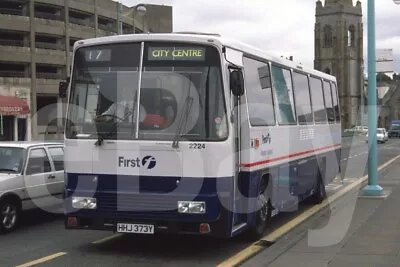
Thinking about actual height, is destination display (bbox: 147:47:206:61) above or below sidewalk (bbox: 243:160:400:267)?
above

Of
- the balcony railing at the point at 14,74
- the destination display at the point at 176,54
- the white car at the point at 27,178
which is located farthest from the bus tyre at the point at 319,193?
the balcony railing at the point at 14,74

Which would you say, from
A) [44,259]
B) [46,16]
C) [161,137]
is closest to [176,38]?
[161,137]

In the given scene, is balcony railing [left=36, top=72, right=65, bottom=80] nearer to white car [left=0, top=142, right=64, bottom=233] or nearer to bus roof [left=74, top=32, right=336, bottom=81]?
white car [left=0, top=142, right=64, bottom=233]

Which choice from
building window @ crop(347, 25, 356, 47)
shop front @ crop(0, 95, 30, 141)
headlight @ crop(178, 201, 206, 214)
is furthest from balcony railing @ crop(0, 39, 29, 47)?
building window @ crop(347, 25, 356, 47)

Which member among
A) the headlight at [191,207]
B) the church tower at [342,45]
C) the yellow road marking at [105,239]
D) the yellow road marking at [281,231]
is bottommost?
the yellow road marking at [281,231]

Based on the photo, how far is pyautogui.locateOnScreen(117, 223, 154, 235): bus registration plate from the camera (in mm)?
7897

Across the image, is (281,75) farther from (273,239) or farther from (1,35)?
(1,35)

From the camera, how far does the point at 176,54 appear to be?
8.08m

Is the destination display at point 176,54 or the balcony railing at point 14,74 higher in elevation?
the balcony railing at point 14,74

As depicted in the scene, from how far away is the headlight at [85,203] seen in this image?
8.05 m

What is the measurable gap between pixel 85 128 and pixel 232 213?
2.38m

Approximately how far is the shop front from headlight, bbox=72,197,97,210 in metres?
44.1

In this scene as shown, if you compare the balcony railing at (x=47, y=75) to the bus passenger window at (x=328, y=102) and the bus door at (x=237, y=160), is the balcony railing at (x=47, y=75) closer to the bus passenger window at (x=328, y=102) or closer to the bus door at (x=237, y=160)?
the bus passenger window at (x=328, y=102)

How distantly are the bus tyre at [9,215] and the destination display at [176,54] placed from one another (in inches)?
157
